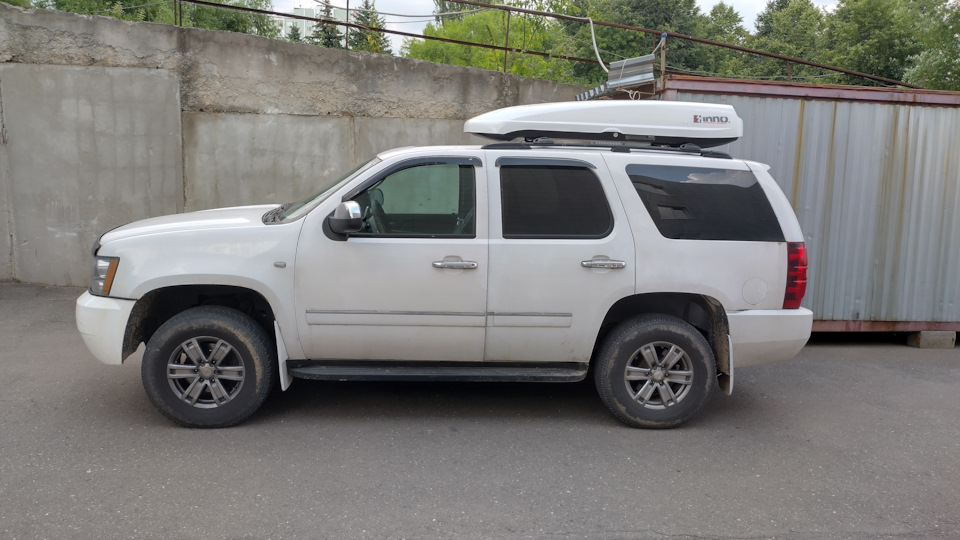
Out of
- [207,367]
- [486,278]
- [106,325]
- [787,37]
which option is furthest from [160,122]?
[787,37]

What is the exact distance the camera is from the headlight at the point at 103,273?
191 inches

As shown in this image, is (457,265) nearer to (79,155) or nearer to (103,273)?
(103,273)

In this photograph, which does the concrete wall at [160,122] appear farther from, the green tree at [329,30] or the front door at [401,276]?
the front door at [401,276]

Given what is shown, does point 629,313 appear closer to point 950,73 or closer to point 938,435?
point 938,435

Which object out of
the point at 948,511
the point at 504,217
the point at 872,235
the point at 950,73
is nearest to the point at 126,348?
the point at 504,217

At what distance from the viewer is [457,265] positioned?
4.96 metres

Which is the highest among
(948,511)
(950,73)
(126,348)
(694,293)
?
(950,73)

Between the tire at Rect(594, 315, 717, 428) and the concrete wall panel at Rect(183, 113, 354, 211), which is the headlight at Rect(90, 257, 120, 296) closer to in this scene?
the tire at Rect(594, 315, 717, 428)

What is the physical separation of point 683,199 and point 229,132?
20.5 ft

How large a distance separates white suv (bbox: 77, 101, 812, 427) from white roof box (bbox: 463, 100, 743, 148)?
0.05ft

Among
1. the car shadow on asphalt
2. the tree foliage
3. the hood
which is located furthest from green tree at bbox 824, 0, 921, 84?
the hood

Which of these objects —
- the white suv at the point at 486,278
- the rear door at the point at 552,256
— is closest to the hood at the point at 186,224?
the white suv at the point at 486,278

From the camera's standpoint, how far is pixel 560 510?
397 cm

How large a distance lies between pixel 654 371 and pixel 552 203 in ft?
4.38
